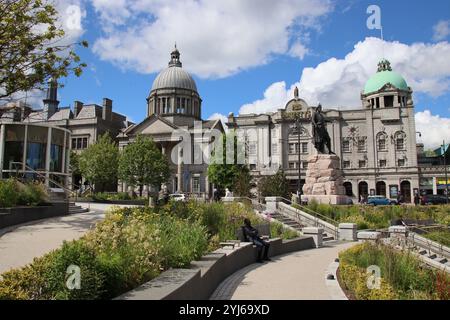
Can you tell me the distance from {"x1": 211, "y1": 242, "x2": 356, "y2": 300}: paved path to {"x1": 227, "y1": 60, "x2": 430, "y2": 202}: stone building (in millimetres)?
49921

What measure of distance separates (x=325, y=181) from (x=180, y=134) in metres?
49.6

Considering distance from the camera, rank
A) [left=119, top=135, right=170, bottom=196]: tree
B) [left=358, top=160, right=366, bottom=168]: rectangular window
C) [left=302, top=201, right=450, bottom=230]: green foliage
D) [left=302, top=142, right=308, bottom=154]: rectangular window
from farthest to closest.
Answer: [left=302, top=142, right=308, bottom=154]: rectangular window
[left=358, top=160, right=366, bottom=168]: rectangular window
[left=119, top=135, right=170, bottom=196]: tree
[left=302, top=201, right=450, bottom=230]: green foliage

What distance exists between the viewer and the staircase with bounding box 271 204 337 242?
2067 centimetres

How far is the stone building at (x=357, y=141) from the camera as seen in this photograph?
62.4 metres

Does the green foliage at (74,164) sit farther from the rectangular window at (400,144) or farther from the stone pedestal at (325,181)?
the rectangular window at (400,144)

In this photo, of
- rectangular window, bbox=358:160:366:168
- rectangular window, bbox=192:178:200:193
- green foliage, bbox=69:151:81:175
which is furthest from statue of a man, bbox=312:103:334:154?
green foliage, bbox=69:151:81:175

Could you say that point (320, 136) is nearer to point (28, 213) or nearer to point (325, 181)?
point (325, 181)

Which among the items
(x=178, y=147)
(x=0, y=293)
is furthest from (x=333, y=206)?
(x=178, y=147)

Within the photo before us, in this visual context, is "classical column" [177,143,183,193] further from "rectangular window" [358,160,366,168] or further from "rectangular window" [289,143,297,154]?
"rectangular window" [358,160,366,168]

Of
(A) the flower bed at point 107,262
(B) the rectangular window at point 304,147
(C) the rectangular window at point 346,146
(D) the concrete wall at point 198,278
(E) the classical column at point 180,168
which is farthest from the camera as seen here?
(E) the classical column at point 180,168

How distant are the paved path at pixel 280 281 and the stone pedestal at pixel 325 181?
1143cm

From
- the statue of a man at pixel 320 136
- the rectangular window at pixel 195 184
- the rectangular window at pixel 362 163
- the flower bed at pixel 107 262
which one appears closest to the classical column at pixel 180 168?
the rectangular window at pixel 195 184

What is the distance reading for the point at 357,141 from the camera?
65625 mm

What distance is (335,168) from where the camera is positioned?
25.0 meters
